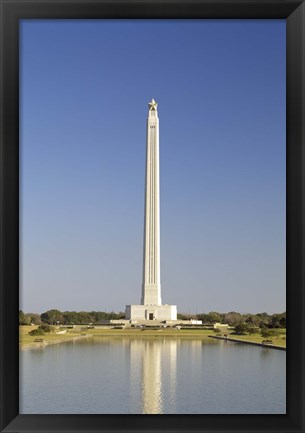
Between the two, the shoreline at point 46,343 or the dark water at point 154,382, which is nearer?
the dark water at point 154,382

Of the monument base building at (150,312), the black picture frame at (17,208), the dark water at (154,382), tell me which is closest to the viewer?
the black picture frame at (17,208)

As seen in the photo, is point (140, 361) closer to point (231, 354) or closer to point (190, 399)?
point (231, 354)

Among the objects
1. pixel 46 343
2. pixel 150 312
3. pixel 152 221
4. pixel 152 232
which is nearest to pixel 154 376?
pixel 46 343

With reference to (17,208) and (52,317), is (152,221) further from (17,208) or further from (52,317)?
(17,208)

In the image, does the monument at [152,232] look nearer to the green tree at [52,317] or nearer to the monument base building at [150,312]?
the monument base building at [150,312]

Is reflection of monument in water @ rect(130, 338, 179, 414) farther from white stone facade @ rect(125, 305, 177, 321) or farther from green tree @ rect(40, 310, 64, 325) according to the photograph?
green tree @ rect(40, 310, 64, 325)

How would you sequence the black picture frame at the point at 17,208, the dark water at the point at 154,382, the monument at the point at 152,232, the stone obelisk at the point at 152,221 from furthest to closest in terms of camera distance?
the stone obelisk at the point at 152,221 < the monument at the point at 152,232 < the dark water at the point at 154,382 < the black picture frame at the point at 17,208

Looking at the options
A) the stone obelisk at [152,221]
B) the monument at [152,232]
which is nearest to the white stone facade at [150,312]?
the monument at [152,232]
